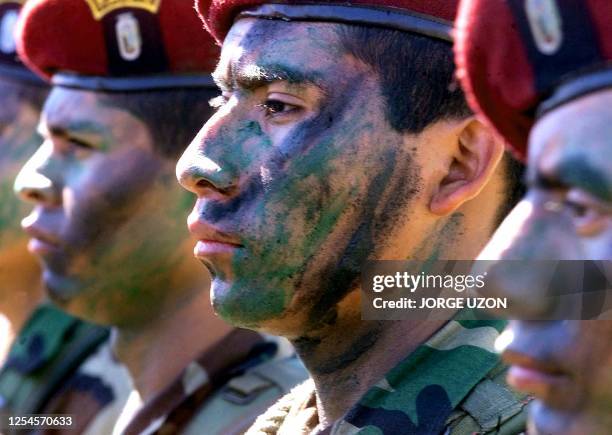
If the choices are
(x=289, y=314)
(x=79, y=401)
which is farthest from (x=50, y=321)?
(x=289, y=314)

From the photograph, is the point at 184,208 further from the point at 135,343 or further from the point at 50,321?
the point at 50,321

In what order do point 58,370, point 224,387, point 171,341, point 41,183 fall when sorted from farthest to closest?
point 58,370 → point 41,183 → point 171,341 → point 224,387

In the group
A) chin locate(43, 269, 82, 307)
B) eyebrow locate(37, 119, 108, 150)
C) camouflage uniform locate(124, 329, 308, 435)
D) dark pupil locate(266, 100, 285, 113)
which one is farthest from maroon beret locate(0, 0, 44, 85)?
dark pupil locate(266, 100, 285, 113)

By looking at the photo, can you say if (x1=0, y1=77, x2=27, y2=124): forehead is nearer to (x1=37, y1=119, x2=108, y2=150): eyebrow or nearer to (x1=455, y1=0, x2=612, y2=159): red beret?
(x1=37, y1=119, x2=108, y2=150): eyebrow

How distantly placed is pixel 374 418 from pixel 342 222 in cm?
37

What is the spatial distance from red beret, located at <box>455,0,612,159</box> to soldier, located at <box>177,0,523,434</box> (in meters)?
0.60

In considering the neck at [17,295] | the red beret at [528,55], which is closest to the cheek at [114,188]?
the neck at [17,295]

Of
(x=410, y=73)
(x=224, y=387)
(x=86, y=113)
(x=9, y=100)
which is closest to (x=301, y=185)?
(x=410, y=73)

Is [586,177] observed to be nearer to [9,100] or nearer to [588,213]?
[588,213]

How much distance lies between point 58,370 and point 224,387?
1.03 metres

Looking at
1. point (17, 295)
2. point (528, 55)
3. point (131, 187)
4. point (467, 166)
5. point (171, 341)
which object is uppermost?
point (528, 55)

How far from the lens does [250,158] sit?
8.67 ft

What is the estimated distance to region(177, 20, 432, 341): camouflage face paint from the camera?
2629 millimetres

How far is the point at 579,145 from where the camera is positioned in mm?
1836
